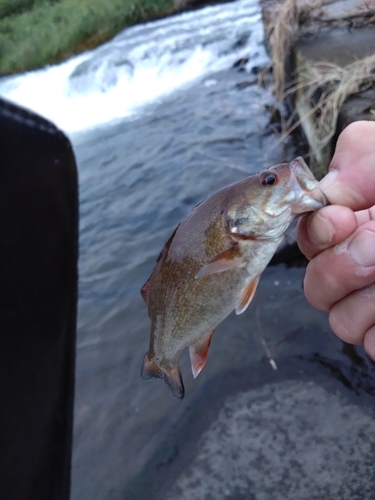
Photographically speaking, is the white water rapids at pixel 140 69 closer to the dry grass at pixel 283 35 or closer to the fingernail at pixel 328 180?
the dry grass at pixel 283 35

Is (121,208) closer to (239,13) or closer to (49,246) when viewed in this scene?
(49,246)

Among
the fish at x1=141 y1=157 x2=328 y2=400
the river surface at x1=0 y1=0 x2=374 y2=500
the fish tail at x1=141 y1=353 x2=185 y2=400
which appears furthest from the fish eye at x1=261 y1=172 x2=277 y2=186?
the river surface at x1=0 y1=0 x2=374 y2=500

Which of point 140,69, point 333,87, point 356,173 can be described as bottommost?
point 140,69

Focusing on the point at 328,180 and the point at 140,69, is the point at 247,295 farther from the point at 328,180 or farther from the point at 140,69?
the point at 140,69

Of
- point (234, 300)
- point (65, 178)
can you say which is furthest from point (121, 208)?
point (234, 300)

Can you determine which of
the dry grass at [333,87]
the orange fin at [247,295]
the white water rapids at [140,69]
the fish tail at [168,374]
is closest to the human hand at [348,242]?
the orange fin at [247,295]

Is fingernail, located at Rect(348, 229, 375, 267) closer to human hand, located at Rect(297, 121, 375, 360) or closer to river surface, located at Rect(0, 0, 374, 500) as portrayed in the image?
human hand, located at Rect(297, 121, 375, 360)

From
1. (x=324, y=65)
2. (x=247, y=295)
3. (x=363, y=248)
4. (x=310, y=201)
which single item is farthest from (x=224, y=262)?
(x=324, y=65)
